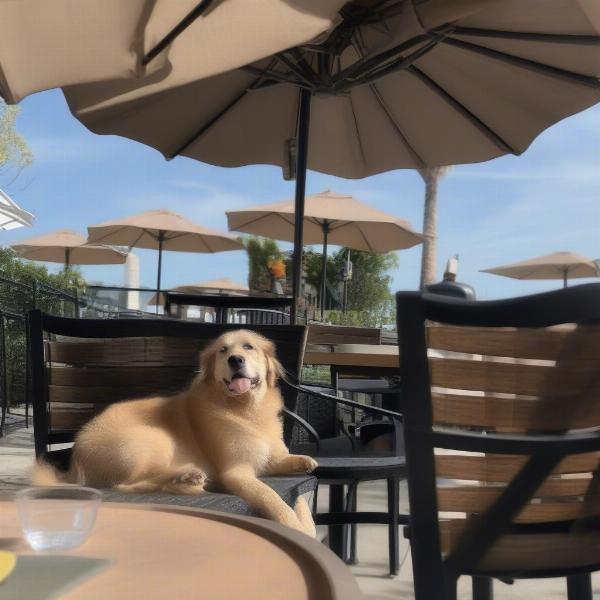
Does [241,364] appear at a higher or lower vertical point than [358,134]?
lower

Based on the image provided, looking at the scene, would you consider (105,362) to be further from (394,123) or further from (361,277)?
(361,277)

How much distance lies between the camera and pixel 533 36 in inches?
154

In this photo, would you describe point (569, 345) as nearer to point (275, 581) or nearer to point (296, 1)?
point (275, 581)

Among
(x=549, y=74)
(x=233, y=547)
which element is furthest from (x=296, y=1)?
(x=549, y=74)

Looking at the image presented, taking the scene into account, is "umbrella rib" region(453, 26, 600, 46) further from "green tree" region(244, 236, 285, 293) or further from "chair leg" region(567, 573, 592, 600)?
"green tree" region(244, 236, 285, 293)

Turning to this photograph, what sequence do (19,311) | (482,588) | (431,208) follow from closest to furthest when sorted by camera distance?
(482,588)
(19,311)
(431,208)

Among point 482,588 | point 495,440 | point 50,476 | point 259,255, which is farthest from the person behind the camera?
point 259,255

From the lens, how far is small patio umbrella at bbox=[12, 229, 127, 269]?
1834 centimetres

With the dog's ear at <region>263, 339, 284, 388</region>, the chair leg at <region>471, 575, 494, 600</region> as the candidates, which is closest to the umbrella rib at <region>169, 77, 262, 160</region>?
the dog's ear at <region>263, 339, 284, 388</region>

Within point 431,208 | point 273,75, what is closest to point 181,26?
point 273,75

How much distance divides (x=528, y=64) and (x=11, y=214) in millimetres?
7736

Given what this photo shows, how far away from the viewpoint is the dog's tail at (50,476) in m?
1.57

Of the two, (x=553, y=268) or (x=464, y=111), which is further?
(x=553, y=268)

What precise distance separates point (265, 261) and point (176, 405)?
1400 inches
